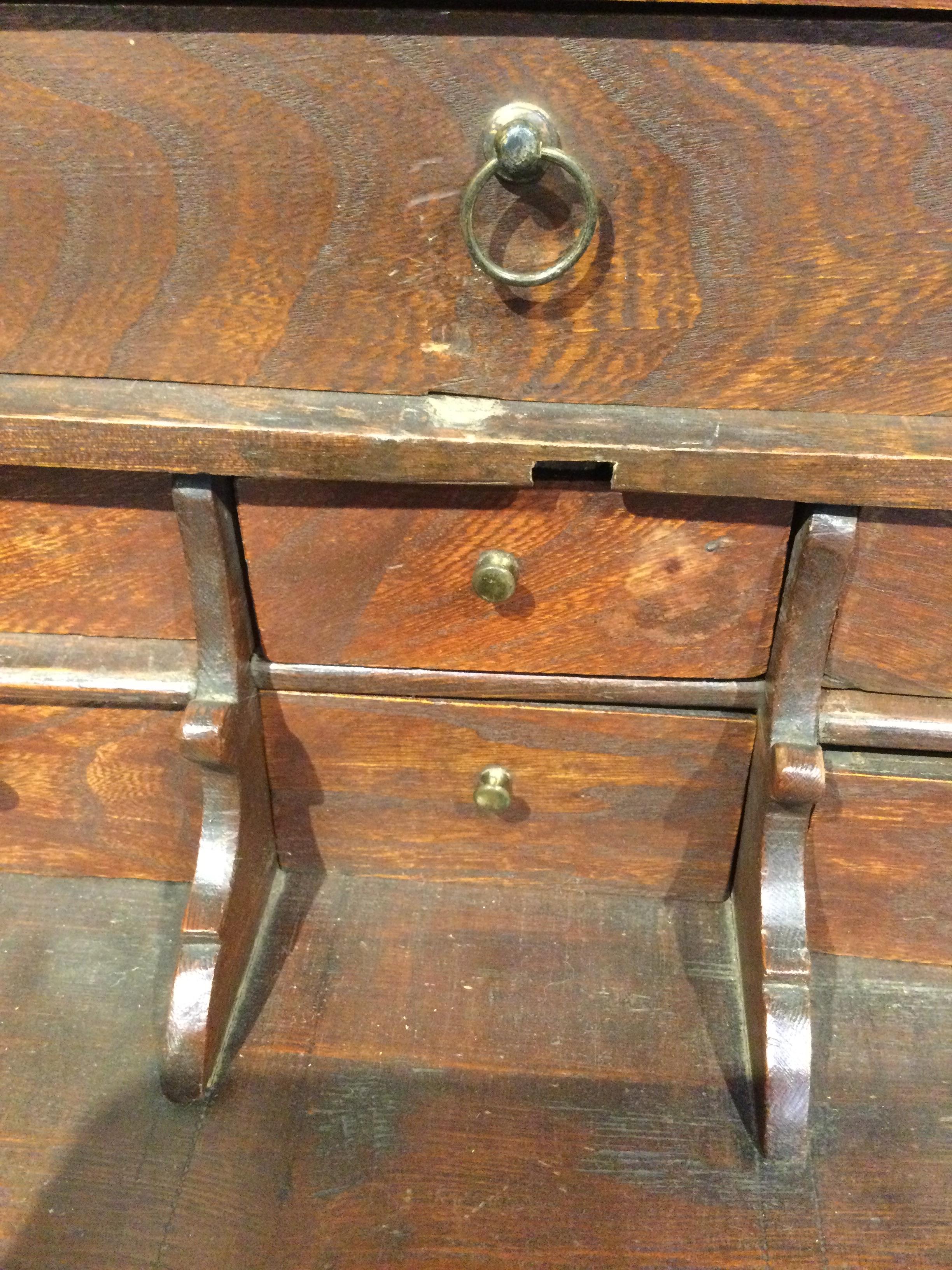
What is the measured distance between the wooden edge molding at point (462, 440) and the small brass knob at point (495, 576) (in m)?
0.07

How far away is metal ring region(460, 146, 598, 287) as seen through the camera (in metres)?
0.60

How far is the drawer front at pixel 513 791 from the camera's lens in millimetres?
888

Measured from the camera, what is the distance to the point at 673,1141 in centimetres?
84

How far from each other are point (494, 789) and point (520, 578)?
0.20 metres

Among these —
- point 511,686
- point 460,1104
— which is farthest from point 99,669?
point 460,1104

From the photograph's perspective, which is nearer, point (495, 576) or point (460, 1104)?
point (495, 576)

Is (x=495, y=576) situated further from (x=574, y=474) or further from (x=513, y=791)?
(x=513, y=791)

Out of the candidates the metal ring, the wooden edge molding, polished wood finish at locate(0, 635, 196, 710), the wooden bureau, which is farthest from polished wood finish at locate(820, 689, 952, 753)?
polished wood finish at locate(0, 635, 196, 710)

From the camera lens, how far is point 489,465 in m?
0.70

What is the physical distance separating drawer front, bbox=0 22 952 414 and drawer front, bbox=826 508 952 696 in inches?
3.8

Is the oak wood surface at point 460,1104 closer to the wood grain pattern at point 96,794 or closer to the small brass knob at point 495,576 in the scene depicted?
the wood grain pattern at point 96,794

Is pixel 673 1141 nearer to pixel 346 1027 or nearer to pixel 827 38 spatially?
pixel 346 1027

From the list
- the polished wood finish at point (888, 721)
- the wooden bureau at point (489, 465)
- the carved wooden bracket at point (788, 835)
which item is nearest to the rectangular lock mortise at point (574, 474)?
the wooden bureau at point (489, 465)

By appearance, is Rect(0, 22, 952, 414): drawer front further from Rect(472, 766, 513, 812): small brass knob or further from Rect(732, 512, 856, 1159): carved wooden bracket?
Rect(472, 766, 513, 812): small brass knob
